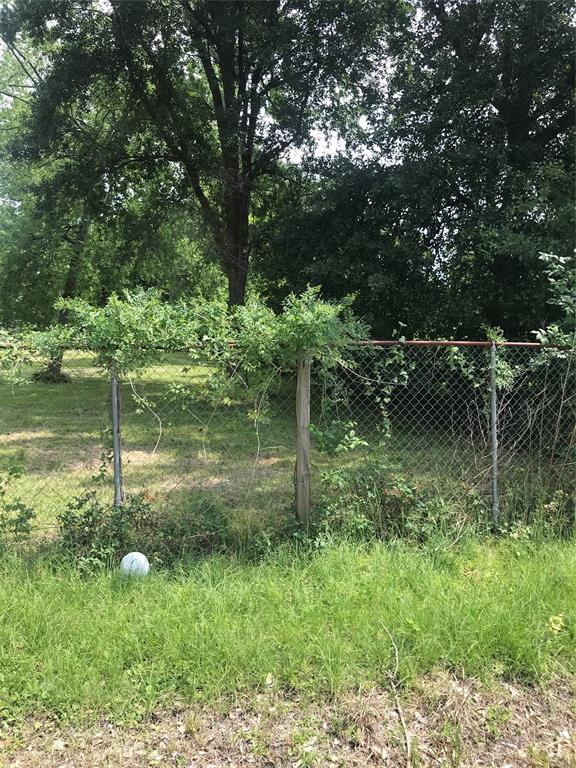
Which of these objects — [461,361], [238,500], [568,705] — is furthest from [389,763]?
[238,500]

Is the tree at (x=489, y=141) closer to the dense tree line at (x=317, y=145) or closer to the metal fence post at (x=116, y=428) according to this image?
the dense tree line at (x=317, y=145)

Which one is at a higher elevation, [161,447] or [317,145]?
[317,145]

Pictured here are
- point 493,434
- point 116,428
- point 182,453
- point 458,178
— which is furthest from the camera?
point 458,178

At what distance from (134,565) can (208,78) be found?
13.3 meters

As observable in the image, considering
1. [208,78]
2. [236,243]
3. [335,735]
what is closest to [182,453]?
[335,735]

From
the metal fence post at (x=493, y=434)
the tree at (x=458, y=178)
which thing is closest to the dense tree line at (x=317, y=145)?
the tree at (x=458, y=178)

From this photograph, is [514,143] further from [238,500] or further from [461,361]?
[238,500]

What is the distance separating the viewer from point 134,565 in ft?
11.0

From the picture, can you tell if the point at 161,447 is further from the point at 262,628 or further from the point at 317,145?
the point at 317,145

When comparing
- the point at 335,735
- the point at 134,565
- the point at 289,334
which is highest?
the point at 289,334

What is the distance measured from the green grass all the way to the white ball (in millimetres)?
71

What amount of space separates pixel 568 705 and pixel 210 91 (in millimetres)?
15362

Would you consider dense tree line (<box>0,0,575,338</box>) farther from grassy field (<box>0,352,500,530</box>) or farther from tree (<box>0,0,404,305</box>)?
grassy field (<box>0,352,500,530</box>)

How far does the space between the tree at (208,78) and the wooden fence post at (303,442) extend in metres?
9.50
